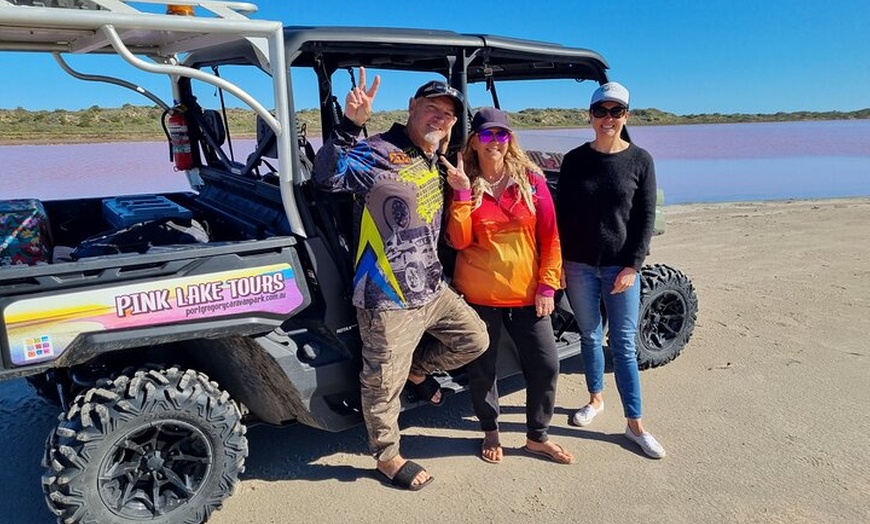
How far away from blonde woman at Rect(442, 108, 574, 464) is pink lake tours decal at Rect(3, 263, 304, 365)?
0.84m

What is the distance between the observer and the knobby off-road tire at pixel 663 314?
455 centimetres

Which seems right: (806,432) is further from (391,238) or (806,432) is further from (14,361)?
(14,361)

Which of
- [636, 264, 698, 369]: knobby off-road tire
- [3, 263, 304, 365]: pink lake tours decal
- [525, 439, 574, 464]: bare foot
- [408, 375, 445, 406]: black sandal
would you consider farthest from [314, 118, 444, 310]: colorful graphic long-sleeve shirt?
[636, 264, 698, 369]: knobby off-road tire

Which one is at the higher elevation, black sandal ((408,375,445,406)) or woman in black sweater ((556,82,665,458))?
woman in black sweater ((556,82,665,458))

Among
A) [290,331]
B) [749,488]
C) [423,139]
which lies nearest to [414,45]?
[423,139]

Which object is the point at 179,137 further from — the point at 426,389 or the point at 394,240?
the point at 426,389

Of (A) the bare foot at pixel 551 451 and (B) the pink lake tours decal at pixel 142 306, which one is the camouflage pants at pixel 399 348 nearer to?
(B) the pink lake tours decal at pixel 142 306

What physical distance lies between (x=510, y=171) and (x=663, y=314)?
2.12 metres

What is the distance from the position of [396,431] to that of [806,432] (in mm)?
2263

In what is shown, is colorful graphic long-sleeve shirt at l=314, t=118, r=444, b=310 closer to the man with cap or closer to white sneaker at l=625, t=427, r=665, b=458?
the man with cap

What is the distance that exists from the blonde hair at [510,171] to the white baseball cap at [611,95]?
0.49m

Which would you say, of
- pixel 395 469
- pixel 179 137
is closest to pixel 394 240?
pixel 395 469

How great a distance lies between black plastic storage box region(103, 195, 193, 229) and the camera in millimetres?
3744

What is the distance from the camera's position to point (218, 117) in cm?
420
